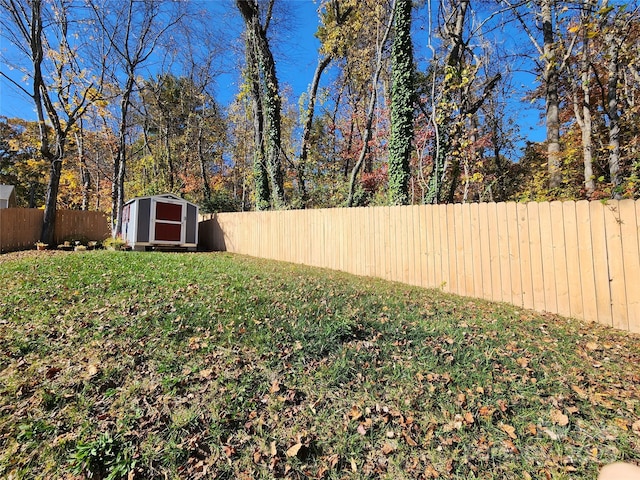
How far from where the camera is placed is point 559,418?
2.16 m

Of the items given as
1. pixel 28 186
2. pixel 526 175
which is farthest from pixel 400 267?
pixel 28 186

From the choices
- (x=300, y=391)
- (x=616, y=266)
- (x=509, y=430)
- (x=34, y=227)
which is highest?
(x=34, y=227)

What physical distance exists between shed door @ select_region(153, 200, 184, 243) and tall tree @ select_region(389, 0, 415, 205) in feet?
26.0

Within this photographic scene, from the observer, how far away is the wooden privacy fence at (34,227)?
9797 mm

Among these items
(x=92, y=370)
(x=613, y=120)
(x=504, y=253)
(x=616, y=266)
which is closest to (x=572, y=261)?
(x=616, y=266)

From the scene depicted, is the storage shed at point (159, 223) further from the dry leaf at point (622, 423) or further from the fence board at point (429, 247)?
the dry leaf at point (622, 423)

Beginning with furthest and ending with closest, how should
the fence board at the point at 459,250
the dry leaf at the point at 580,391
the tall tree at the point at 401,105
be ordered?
the tall tree at the point at 401,105
the fence board at the point at 459,250
the dry leaf at the point at 580,391

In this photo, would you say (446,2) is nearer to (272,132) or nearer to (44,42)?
(272,132)

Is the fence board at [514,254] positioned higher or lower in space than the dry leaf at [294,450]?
higher

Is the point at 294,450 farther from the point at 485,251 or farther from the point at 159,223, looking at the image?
the point at 159,223

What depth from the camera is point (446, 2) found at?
351 inches

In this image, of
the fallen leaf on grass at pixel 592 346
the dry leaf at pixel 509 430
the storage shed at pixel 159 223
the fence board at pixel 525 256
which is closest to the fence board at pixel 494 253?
the fence board at pixel 525 256

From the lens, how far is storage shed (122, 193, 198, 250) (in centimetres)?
1041

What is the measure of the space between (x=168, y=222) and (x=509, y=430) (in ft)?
37.6
